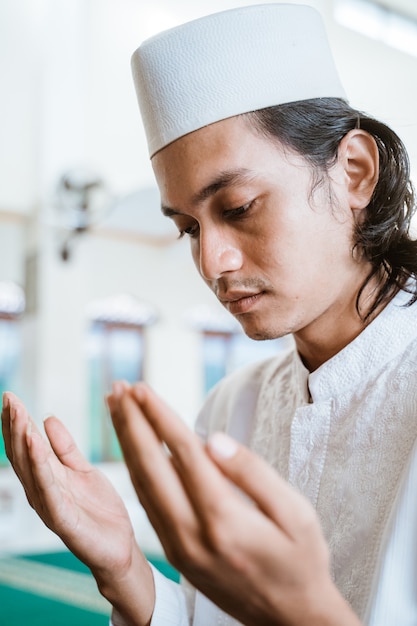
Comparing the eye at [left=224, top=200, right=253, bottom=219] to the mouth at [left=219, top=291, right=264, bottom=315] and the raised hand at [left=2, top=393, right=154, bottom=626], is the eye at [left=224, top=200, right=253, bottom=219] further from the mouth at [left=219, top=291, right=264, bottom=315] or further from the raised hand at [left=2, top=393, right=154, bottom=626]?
the raised hand at [left=2, top=393, right=154, bottom=626]

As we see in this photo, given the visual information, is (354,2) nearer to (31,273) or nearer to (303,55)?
(303,55)

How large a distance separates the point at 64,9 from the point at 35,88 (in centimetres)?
80

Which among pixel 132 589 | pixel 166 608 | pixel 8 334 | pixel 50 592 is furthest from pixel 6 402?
pixel 8 334

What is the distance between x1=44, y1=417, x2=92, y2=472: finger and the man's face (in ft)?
1.24

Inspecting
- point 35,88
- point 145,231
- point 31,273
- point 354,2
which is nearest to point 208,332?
point 145,231

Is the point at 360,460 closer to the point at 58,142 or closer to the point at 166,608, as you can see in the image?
the point at 166,608

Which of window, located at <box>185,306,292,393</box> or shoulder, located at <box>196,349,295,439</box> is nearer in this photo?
shoulder, located at <box>196,349,295,439</box>

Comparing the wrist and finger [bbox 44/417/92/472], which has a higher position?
finger [bbox 44/417/92/472]

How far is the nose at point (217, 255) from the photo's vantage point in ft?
4.10

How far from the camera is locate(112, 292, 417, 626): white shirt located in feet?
3.50

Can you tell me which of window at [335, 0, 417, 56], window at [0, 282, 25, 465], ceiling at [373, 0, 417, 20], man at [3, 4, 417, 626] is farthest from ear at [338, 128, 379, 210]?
window at [0, 282, 25, 465]

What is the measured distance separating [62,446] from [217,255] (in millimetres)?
437

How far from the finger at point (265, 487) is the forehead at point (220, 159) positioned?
65cm

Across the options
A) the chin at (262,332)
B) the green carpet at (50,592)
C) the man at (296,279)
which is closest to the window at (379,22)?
the man at (296,279)
